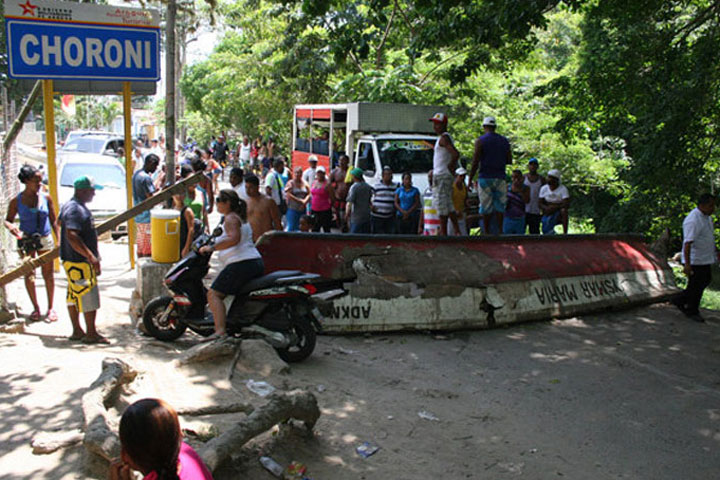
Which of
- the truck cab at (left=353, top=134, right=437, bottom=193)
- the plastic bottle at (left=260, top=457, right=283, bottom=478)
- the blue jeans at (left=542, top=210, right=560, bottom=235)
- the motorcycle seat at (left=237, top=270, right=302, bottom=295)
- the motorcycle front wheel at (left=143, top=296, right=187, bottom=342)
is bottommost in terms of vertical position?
the plastic bottle at (left=260, top=457, right=283, bottom=478)

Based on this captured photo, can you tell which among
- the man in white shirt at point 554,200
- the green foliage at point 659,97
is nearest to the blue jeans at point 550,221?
the man in white shirt at point 554,200

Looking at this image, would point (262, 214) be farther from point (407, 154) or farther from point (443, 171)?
point (407, 154)

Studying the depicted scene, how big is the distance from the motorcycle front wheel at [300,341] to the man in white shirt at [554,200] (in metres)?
6.18

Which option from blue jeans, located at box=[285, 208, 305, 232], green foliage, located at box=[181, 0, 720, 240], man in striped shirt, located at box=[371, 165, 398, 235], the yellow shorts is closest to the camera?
the yellow shorts

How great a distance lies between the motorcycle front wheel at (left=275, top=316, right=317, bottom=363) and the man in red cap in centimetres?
414

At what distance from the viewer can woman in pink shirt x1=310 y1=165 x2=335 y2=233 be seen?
41.7 feet

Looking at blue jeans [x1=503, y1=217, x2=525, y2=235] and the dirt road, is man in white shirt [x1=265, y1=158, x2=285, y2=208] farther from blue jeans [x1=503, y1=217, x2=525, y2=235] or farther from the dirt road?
the dirt road

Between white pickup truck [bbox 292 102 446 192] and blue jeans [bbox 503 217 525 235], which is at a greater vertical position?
white pickup truck [bbox 292 102 446 192]

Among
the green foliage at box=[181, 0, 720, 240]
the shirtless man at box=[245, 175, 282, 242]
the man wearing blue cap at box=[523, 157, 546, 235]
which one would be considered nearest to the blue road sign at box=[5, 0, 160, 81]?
the green foliage at box=[181, 0, 720, 240]

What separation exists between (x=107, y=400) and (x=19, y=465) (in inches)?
28.0

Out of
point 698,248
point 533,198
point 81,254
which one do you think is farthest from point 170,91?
point 698,248

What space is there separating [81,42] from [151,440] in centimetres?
955

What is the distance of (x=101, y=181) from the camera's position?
51.4 feet

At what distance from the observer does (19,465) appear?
4.15 metres
